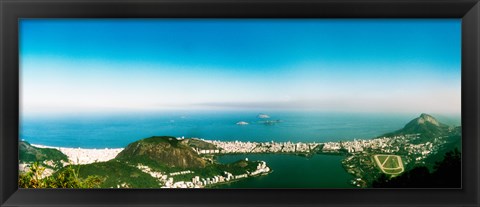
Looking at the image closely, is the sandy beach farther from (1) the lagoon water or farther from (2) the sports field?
(2) the sports field

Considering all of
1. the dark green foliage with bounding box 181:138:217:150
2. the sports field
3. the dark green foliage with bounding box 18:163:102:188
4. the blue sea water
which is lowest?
the dark green foliage with bounding box 18:163:102:188

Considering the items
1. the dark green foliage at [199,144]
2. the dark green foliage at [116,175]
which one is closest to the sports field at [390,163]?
the dark green foliage at [199,144]

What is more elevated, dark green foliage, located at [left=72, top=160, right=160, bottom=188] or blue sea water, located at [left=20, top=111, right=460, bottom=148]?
blue sea water, located at [left=20, top=111, right=460, bottom=148]

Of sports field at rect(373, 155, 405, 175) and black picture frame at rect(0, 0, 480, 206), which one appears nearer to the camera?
black picture frame at rect(0, 0, 480, 206)

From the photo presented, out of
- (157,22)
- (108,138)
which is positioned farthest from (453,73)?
(108,138)

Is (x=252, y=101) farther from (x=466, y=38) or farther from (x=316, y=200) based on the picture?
(x=466, y=38)

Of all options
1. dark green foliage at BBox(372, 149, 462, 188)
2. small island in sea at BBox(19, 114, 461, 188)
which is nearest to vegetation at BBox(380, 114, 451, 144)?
small island in sea at BBox(19, 114, 461, 188)

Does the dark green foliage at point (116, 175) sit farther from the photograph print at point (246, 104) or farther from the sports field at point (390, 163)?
the sports field at point (390, 163)
